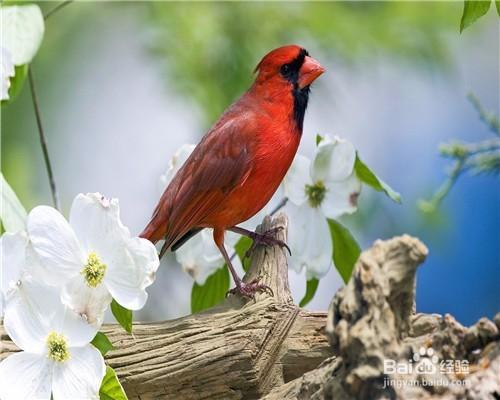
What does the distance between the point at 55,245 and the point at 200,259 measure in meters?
0.39

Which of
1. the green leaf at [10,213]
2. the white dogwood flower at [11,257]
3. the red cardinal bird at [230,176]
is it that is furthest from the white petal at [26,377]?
the red cardinal bird at [230,176]

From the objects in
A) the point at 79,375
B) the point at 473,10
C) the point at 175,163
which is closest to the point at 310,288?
the point at 175,163

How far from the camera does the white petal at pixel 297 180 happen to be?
147 cm

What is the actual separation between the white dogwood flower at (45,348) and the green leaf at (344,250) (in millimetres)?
418

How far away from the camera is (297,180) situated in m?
1.49

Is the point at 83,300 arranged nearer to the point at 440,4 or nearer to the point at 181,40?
the point at 181,40

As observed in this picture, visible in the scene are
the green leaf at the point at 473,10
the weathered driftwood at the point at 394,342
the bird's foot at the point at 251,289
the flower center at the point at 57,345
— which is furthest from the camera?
the bird's foot at the point at 251,289

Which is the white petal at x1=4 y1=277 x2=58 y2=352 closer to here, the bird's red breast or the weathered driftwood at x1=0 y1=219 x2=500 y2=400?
the weathered driftwood at x1=0 y1=219 x2=500 y2=400

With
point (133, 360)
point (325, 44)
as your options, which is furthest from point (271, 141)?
point (325, 44)

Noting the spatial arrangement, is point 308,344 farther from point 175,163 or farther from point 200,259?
point 175,163

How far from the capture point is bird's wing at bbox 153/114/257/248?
148cm

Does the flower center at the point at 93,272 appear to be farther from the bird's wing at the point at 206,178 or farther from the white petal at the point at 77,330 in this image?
the bird's wing at the point at 206,178

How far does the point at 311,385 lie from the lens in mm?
1094

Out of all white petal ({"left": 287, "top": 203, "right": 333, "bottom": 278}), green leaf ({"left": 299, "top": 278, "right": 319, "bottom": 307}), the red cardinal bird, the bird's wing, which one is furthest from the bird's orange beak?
green leaf ({"left": 299, "top": 278, "right": 319, "bottom": 307})
